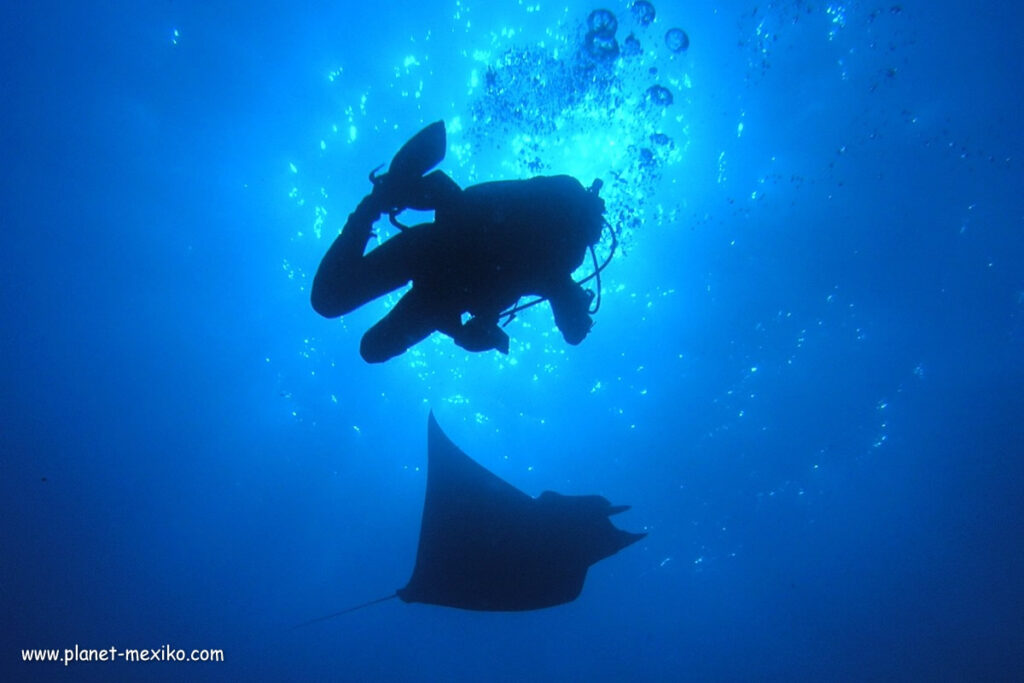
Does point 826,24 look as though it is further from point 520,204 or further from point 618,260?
point 520,204

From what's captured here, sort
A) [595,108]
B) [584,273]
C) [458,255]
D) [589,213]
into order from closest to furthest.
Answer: [458,255]
[589,213]
[595,108]
[584,273]

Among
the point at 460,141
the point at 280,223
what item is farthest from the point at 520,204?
the point at 280,223

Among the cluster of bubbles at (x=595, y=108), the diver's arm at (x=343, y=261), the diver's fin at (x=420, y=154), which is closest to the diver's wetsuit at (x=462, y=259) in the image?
the diver's arm at (x=343, y=261)

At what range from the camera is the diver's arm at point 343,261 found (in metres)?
3.80

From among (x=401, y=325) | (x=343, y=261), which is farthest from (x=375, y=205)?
(x=401, y=325)

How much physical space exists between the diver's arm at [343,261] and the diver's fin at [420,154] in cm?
32

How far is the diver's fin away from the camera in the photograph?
3.54 meters

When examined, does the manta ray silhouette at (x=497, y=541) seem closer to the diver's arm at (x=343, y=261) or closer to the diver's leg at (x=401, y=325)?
the diver's leg at (x=401, y=325)

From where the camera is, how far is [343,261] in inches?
152

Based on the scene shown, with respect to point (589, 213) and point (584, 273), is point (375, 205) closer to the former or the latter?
point (589, 213)

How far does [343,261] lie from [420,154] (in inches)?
36.6

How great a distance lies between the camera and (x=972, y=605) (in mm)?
39844

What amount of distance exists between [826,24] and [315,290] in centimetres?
1264

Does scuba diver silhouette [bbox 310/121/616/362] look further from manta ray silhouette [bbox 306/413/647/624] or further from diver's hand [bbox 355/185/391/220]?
manta ray silhouette [bbox 306/413/647/624]
